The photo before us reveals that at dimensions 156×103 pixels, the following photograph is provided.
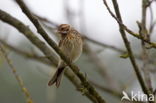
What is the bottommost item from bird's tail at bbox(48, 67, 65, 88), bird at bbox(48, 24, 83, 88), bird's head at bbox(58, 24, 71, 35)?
bird's tail at bbox(48, 67, 65, 88)

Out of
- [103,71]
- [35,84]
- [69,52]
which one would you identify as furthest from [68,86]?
[69,52]

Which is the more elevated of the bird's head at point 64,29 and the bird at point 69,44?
the bird's head at point 64,29

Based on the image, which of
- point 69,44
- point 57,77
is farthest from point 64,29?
point 57,77

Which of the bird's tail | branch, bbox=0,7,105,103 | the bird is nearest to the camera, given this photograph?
branch, bbox=0,7,105,103

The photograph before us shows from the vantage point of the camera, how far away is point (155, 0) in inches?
130

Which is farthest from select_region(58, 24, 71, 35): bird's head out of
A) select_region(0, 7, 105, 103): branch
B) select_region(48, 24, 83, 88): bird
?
select_region(0, 7, 105, 103): branch

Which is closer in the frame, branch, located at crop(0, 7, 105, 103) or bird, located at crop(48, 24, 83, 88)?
branch, located at crop(0, 7, 105, 103)

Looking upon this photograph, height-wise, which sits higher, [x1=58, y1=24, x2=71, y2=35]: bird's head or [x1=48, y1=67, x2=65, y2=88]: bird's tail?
[x1=58, y1=24, x2=71, y2=35]: bird's head

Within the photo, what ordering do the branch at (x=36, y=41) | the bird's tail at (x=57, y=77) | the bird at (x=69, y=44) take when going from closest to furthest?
the branch at (x=36, y=41) → the bird's tail at (x=57, y=77) → the bird at (x=69, y=44)

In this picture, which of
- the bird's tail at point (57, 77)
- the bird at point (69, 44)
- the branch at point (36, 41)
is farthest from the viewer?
the bird at point (69, 44)

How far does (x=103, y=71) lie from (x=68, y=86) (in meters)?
9.57

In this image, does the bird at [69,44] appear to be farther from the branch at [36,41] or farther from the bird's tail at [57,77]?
the branch at [36,41]

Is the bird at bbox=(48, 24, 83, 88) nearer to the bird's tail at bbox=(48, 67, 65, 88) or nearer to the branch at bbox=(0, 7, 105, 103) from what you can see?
the bird's tail at bbox=(48, 67, 65, 88)

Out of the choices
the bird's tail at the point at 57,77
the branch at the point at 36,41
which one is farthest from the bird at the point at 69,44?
the branch at the point at 36,41
